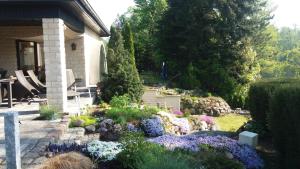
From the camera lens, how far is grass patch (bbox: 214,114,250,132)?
13.9 metres

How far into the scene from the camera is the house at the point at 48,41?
8906 mm

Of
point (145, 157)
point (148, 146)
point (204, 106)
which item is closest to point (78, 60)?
point (204, 106)

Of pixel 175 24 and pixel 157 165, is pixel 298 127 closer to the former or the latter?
pixel 157 165

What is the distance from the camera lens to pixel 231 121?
15.3 metres

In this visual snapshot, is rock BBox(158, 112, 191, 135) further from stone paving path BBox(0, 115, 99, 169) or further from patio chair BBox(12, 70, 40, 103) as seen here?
patio chair BBox(12, 70, 40, 103)

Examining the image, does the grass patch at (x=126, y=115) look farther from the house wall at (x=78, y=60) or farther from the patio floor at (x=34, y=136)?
the house wall at (x=78, y=60)

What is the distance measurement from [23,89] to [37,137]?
4.10m

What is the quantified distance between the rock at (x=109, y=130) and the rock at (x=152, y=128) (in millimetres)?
608

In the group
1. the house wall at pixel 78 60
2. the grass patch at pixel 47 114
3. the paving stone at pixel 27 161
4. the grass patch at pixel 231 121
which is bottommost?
the grass patch at pixel 231 121

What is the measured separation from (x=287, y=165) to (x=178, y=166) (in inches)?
106

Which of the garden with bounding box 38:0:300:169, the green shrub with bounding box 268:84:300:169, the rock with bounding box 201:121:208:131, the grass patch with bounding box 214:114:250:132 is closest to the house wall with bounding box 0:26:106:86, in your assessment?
the garden with bounding box 38:0:300:169

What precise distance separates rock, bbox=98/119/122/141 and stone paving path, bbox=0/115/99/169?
378mm

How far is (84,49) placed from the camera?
14.7 m

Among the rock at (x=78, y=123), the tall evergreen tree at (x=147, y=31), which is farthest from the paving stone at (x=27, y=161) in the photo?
the tall evergreen tree at (x=147, y=31)
